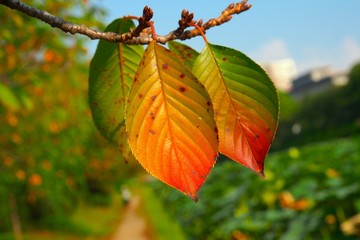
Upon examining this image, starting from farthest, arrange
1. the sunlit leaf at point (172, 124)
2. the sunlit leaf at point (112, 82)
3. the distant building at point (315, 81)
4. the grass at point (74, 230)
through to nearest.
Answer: the distant building at point (315, 81) < the grass at point (74, 230) < the sunlit leaf at point (112, 82) < the sunlit leaf at point (172, 124)

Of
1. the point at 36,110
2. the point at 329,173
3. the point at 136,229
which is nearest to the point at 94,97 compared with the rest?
the point at 329,173

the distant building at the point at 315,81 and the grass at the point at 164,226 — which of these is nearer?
the grass at the point at 164,226

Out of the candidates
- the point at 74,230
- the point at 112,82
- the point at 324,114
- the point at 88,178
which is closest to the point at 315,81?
the point at 324,114

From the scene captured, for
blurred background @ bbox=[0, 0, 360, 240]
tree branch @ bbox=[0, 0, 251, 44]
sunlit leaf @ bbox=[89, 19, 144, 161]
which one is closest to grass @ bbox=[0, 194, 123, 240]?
blurred background @ bbox=[0, 0, 360, 240]

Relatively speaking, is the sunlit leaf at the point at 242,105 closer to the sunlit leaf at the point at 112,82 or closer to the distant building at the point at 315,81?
the sunlit leaf at the point at 112,82

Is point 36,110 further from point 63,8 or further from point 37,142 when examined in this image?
point 63,8

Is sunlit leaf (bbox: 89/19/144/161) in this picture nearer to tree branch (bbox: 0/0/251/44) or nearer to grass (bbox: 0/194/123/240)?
tree branch (bbox: 0/0/251/44)

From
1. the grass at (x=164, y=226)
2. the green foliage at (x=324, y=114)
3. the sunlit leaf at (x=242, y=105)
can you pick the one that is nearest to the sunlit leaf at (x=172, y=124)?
the sunlit leaf at (x=242, y=105)
